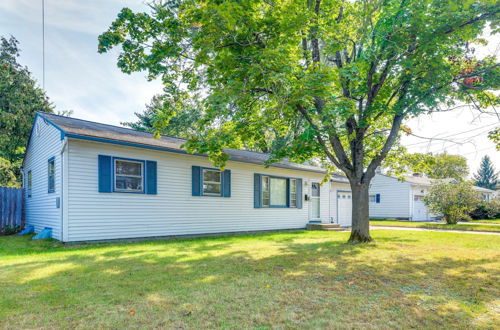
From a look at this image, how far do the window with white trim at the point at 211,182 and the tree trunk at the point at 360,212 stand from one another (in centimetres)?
515

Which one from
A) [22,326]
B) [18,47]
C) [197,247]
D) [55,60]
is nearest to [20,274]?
[22,326]

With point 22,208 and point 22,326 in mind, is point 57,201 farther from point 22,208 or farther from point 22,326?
point 22,326

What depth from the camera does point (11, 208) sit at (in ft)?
42.4

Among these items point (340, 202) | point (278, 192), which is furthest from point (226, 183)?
point (340, 202)

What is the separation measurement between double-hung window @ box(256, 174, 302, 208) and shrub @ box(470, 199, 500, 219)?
1724 centimetres

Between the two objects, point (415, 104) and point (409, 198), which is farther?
point (409, 198)

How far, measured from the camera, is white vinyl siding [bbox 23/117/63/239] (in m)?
9.40

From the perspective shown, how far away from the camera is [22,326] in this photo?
310 cm

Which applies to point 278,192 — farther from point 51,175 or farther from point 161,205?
point 51,175

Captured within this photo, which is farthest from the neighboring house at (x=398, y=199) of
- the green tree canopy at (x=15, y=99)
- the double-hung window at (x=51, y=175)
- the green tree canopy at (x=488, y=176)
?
the green tree canopy at (x=488, y=176)

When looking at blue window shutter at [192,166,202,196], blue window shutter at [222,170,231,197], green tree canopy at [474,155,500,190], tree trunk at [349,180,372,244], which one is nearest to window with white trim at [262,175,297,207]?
blue window shutter at [222,170,231,197]

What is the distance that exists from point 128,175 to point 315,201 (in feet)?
33.6

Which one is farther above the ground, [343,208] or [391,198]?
[391,198]

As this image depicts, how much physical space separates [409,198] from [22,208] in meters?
24.1
